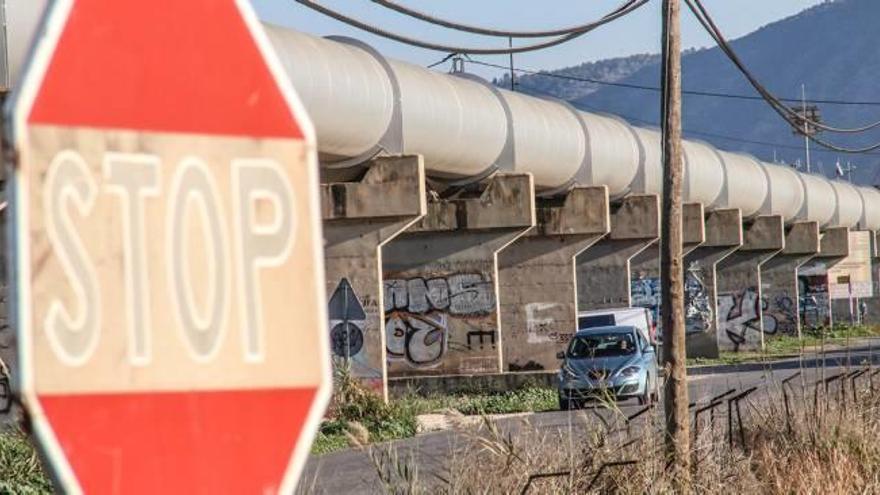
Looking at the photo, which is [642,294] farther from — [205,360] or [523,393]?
[205,360]

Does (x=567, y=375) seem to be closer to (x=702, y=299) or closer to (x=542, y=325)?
(x=542, y=325)

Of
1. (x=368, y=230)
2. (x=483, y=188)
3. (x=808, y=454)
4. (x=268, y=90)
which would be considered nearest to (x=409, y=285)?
(x=483, y=188)

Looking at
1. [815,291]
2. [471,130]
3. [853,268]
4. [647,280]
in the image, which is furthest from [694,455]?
[853,268]

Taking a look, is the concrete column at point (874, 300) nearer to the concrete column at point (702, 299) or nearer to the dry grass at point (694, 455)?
the concrete column at point (702, 299)

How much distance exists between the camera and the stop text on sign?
8.79ft

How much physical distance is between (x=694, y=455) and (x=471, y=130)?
24826 millimetres

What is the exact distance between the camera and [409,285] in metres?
43.7

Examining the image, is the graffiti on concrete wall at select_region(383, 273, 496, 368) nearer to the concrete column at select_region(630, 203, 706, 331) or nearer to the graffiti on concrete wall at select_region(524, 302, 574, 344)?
the graffiti on concrete wall at select_region(524, 302, 574, 344)

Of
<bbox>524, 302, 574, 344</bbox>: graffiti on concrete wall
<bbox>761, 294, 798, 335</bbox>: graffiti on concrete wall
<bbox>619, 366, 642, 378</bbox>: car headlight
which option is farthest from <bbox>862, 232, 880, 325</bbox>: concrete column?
<bbox>619, 366, 642, 378</bbox>: car headlight

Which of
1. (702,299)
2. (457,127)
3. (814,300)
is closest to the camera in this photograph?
(457,127)

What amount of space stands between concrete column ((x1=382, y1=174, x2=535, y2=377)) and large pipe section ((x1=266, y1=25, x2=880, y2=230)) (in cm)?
190

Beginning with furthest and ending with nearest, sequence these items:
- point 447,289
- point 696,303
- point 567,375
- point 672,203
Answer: point 696,303, point 447,289, point 567,375, point 672,203

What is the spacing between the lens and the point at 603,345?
36000mm

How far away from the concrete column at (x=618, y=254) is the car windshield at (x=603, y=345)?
1437 centimetres
